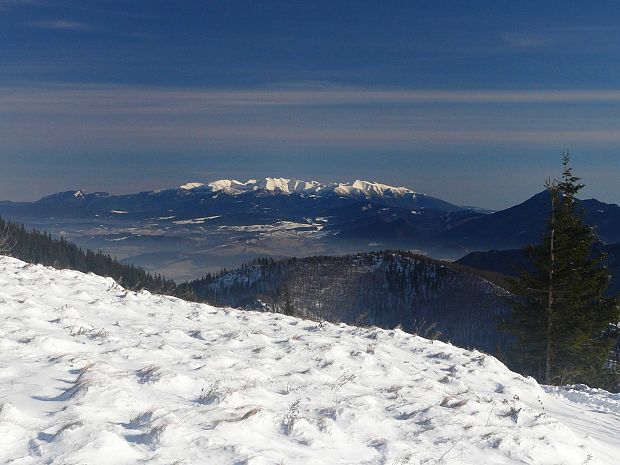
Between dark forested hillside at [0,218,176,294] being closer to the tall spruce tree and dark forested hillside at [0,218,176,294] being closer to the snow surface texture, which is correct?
the tall spruce tree

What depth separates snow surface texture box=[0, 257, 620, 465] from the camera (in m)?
5.79

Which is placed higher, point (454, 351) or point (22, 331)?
point (22, 331)

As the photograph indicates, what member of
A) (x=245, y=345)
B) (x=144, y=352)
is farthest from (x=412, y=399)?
(x=144, y=352)

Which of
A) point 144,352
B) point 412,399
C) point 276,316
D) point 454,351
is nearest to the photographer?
point 412,399

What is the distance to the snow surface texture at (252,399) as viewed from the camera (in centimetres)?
579

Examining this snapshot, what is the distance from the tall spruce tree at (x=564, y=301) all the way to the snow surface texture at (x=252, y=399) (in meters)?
Answer: 20.0

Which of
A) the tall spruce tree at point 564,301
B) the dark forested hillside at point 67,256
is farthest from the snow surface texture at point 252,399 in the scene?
the dark forested hillside at point 67,256

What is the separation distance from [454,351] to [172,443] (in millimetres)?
9943

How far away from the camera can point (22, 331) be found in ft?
32.3

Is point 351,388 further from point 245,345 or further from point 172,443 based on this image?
point 172,443

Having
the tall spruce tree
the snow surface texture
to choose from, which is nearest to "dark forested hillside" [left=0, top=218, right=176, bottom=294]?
the tall spruce tree

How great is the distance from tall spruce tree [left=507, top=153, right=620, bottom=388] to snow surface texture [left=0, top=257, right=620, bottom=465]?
20018mm

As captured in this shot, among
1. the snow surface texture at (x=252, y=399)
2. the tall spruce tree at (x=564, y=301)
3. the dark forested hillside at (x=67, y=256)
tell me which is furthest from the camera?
the dark forested hillside at (x=67, y=256)

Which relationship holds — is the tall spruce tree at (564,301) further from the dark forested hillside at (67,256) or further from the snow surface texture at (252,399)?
the dark forested hillside at (67,256)
